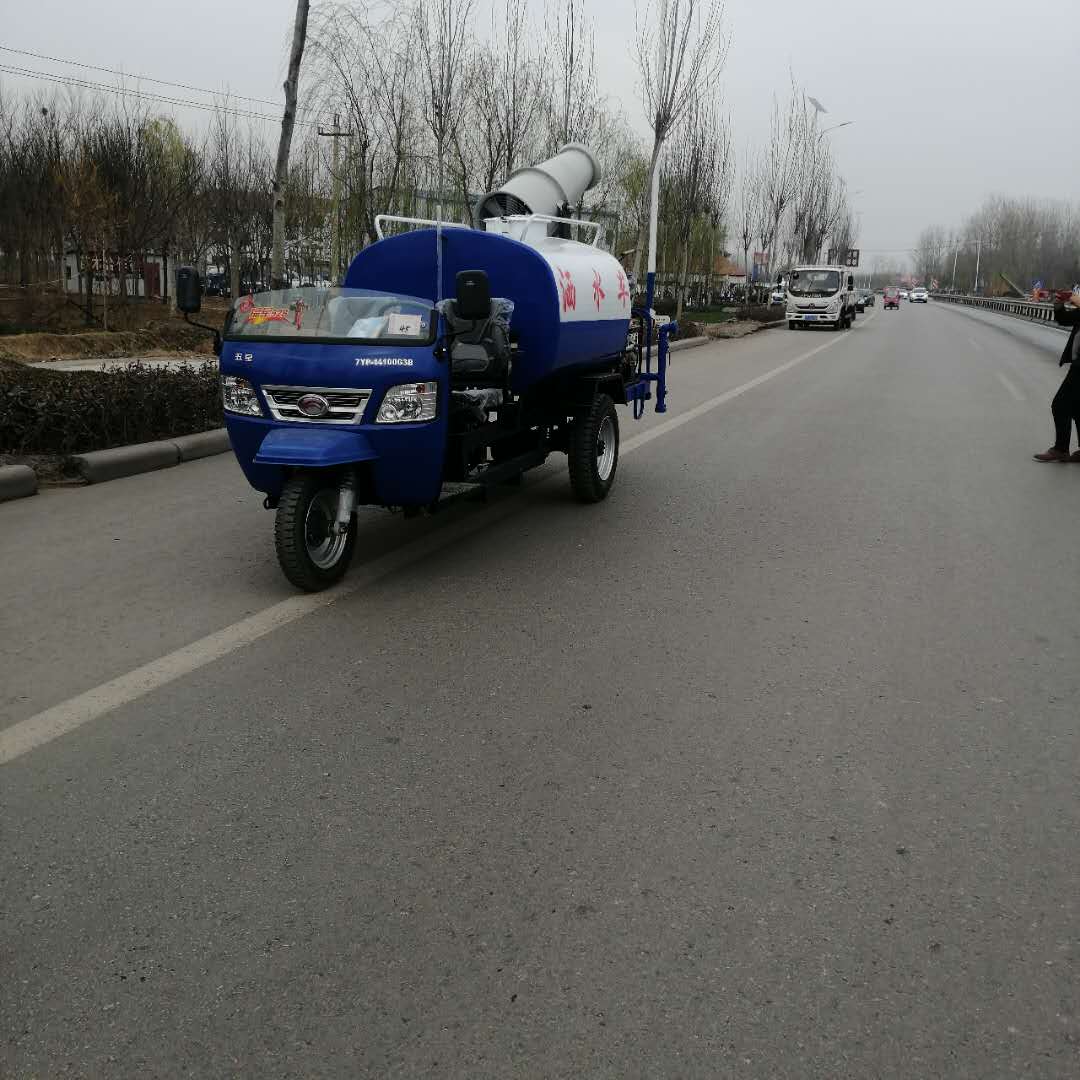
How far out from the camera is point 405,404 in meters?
5.96

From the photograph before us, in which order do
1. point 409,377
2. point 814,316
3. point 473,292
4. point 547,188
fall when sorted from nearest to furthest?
point 409,377 < point 473,292 < point 547,188 < point 814,316

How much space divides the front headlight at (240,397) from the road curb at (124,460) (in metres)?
3.10

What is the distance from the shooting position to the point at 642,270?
4203 centimetres

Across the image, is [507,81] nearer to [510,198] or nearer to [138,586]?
[510,198]

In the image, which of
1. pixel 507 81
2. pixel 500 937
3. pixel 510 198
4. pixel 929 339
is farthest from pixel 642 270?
pixel 500 937

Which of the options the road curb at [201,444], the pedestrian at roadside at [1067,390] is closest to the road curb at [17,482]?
the road curb at [201,444]

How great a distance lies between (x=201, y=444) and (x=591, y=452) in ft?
13.2

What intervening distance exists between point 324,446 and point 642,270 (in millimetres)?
37940

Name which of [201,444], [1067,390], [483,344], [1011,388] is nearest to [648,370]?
[483,344]

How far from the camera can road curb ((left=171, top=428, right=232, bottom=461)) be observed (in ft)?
32.6

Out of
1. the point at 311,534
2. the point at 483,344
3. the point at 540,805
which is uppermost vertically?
the point at 483,344

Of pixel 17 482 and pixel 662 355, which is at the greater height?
pixel 662 355

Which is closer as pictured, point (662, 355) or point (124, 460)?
point (124, 460)

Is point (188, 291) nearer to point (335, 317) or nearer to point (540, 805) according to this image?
point (335, 317)
